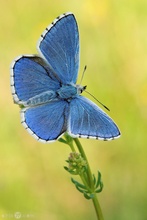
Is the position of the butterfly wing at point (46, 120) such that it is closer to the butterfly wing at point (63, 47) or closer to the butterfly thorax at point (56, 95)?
the butterfly thorax at point (56, 95)

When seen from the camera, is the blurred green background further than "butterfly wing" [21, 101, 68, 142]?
Yes

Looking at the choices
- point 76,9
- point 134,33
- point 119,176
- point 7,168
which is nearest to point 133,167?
point 119,176

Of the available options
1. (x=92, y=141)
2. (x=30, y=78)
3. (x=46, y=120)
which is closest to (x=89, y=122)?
(x=46, y=120)

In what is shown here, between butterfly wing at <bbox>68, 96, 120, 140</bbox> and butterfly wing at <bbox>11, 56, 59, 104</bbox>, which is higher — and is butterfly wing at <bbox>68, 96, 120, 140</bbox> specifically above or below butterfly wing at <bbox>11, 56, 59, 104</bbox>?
below

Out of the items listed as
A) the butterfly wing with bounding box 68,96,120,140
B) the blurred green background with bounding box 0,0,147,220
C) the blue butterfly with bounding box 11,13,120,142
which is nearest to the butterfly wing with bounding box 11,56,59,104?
the blue butterfly with bounding box 11,13,120,142

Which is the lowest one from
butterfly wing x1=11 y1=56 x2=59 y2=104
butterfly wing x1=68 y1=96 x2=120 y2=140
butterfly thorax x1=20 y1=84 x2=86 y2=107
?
butterfly wing x1=68 y1=96 x2=120 y2=140

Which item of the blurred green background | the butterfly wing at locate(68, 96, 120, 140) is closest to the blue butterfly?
the butterfly wing at locate(68, 96, 120, 140)

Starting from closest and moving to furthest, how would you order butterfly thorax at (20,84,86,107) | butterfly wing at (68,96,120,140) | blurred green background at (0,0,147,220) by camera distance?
butterfly wing at (68,96,120,140)
butterfly thorax at (20,84,86,107)
blurred green background at (0,0,147,220)

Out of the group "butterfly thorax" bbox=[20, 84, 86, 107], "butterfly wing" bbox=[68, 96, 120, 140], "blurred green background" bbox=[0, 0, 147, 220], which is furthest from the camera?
"blurred green background" bbox=[0, 0, 147, 220]

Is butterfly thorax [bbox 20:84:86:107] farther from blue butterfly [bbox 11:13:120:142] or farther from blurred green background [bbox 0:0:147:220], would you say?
blurred green background [bbox 0:0:147:220]

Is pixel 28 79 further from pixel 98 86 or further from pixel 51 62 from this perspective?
pixel 98 86
